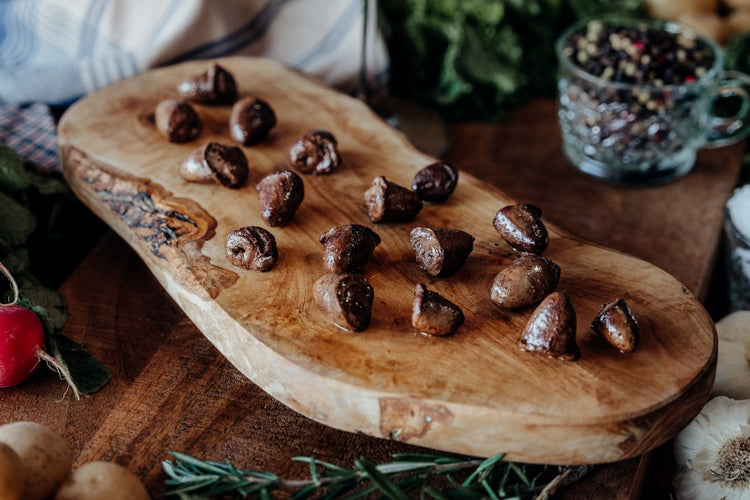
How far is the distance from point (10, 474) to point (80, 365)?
503 millimetres

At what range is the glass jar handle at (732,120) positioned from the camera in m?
2.47

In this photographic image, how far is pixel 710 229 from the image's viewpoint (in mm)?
2309

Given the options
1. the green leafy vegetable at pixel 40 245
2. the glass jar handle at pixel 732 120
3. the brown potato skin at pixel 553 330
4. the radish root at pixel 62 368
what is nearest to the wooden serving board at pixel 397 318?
the brown potato skin at pixel 553 330

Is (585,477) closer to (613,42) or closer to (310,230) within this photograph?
(310,230)

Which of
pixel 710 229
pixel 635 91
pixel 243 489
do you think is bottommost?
pixel 710 229

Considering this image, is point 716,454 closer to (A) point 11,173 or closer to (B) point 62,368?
(B) point 62,368

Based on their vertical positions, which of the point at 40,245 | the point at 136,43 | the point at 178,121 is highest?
the point at 178,121

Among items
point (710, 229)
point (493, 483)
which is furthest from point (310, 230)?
point (710, 229)

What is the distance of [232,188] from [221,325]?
47 cm

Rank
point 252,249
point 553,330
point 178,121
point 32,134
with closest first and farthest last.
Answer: point 553,330 < point 252,249 < point 178,121 < point 32,134

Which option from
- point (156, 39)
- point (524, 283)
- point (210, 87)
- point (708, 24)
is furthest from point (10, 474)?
point (708, 24)

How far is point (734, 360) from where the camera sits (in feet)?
5.89

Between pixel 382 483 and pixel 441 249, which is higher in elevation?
pixel 441 249

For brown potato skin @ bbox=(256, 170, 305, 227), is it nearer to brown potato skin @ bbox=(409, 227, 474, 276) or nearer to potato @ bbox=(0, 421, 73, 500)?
brown potato skin @ bbox=(409, 227, 474, 276)
